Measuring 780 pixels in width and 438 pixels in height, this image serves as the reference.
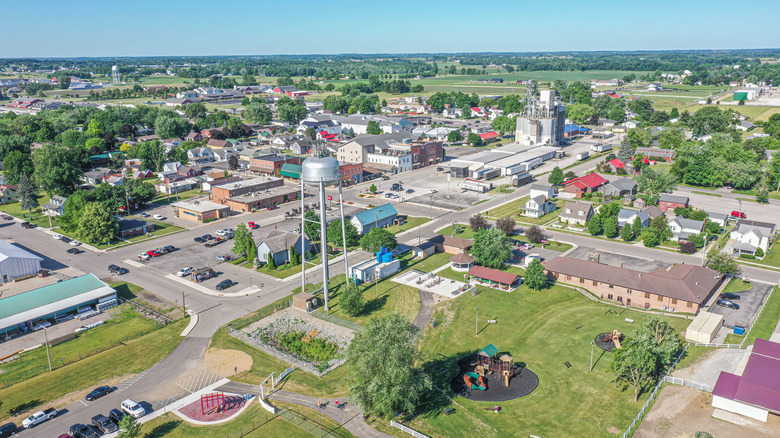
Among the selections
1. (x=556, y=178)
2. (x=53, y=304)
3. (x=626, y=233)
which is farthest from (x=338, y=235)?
(x=556, y=178)

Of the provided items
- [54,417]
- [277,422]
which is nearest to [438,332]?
[277,422]

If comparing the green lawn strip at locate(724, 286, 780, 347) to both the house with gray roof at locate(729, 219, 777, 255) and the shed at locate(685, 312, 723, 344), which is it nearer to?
the shed at locate(685, 312, 723, 344)

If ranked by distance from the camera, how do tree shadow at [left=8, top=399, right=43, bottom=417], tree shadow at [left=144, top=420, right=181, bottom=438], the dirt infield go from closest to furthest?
1. tree shadow at [left=144, top=420, right=181, bottom=438]
2. tree shadow at [left=8, top=399, right=43, bottom=417]
3. the dirt infield

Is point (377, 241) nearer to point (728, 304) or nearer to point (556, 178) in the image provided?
point (728, 304)

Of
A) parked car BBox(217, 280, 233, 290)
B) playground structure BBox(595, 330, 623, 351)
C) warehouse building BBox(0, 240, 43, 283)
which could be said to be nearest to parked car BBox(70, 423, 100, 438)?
parked car BBox(217, 280, 233, 290)

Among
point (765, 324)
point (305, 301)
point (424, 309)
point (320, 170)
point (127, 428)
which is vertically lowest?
point (424, 309)

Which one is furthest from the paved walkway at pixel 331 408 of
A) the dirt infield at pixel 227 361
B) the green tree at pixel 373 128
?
the green tree at pixel 373 128
